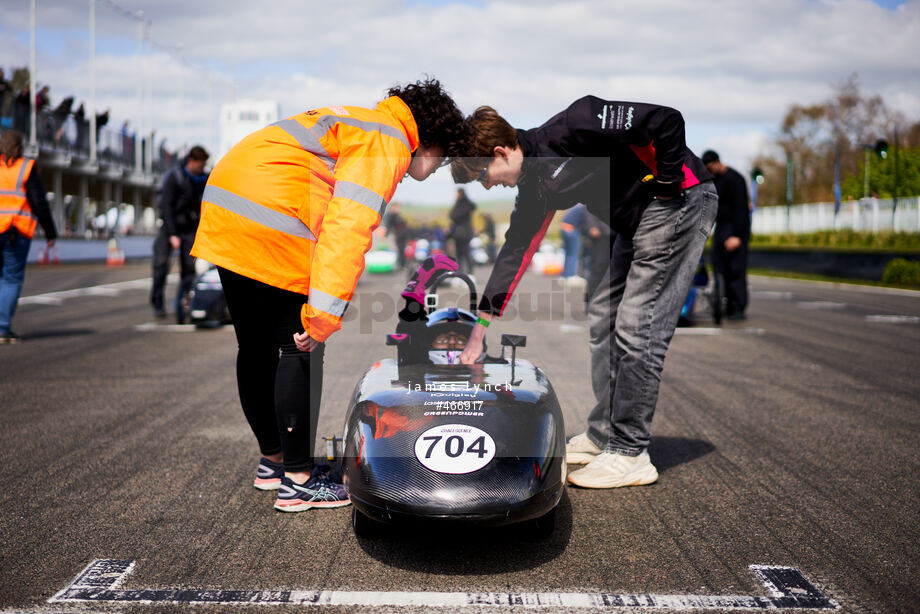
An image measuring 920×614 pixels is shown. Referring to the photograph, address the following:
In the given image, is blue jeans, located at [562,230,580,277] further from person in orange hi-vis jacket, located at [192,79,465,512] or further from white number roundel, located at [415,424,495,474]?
white number roundel, located at [415,424,495,474]

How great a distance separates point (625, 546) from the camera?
117 inches

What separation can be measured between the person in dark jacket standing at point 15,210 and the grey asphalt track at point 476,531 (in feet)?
4.64

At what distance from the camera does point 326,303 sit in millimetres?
2826

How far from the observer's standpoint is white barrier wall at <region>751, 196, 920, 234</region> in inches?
995

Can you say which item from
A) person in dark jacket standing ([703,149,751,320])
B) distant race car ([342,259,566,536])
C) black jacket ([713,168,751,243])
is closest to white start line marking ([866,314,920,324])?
person in dark jacket standing ([703,149,751,320])

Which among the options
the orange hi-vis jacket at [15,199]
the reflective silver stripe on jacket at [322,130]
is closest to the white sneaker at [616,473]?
the reflective silver stripe on jacket at [322,130]

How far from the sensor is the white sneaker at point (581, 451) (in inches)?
161

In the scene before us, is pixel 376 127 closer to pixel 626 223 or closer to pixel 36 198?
pixel 626 223

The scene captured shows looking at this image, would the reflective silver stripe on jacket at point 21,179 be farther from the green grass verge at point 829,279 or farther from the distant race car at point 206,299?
the green grass verge at point 829,279

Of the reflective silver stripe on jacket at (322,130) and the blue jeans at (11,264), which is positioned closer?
the reflective silver stripe on jacket at (322,130)

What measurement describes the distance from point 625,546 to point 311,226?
1.66m

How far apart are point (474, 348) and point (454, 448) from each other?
72cm

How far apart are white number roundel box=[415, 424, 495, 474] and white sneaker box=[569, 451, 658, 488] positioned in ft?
3.43

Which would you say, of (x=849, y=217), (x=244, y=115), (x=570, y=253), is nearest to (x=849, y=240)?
(x=849, y=217)
